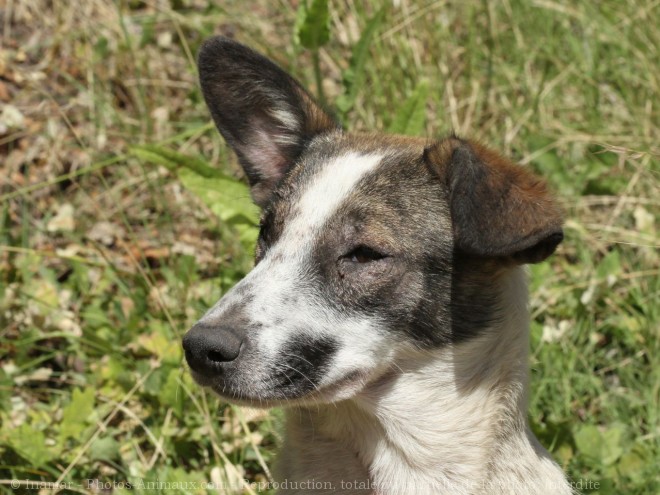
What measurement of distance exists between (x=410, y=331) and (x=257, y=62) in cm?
145

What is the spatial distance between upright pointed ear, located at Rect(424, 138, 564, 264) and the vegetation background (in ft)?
2.18

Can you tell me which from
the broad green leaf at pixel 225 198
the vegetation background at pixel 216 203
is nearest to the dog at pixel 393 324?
the vegetation background at pixel 216 203

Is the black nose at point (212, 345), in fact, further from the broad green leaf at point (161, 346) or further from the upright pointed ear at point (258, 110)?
the broad green leaf at point (161, 346)

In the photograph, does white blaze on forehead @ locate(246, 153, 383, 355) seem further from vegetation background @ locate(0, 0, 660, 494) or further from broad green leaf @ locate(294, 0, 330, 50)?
broad green leaf @ locate(294, 0, 330, 50)

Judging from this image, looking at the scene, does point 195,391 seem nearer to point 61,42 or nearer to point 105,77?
point 105,77

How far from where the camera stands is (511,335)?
3586 mm

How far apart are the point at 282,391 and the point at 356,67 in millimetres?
2434

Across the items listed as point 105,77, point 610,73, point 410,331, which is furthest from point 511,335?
point 105,77

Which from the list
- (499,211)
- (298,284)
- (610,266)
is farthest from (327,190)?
(610,266)

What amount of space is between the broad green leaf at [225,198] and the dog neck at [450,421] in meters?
1.54

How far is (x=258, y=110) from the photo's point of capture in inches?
168

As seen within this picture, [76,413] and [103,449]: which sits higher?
[76,413]

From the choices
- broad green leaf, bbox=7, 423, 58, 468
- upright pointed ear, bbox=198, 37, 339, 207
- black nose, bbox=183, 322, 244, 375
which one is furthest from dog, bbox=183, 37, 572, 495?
broad green leaf, bbox=7, 423, 58, 468

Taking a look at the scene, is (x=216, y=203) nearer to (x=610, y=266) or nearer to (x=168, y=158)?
(x=168, y=158)
